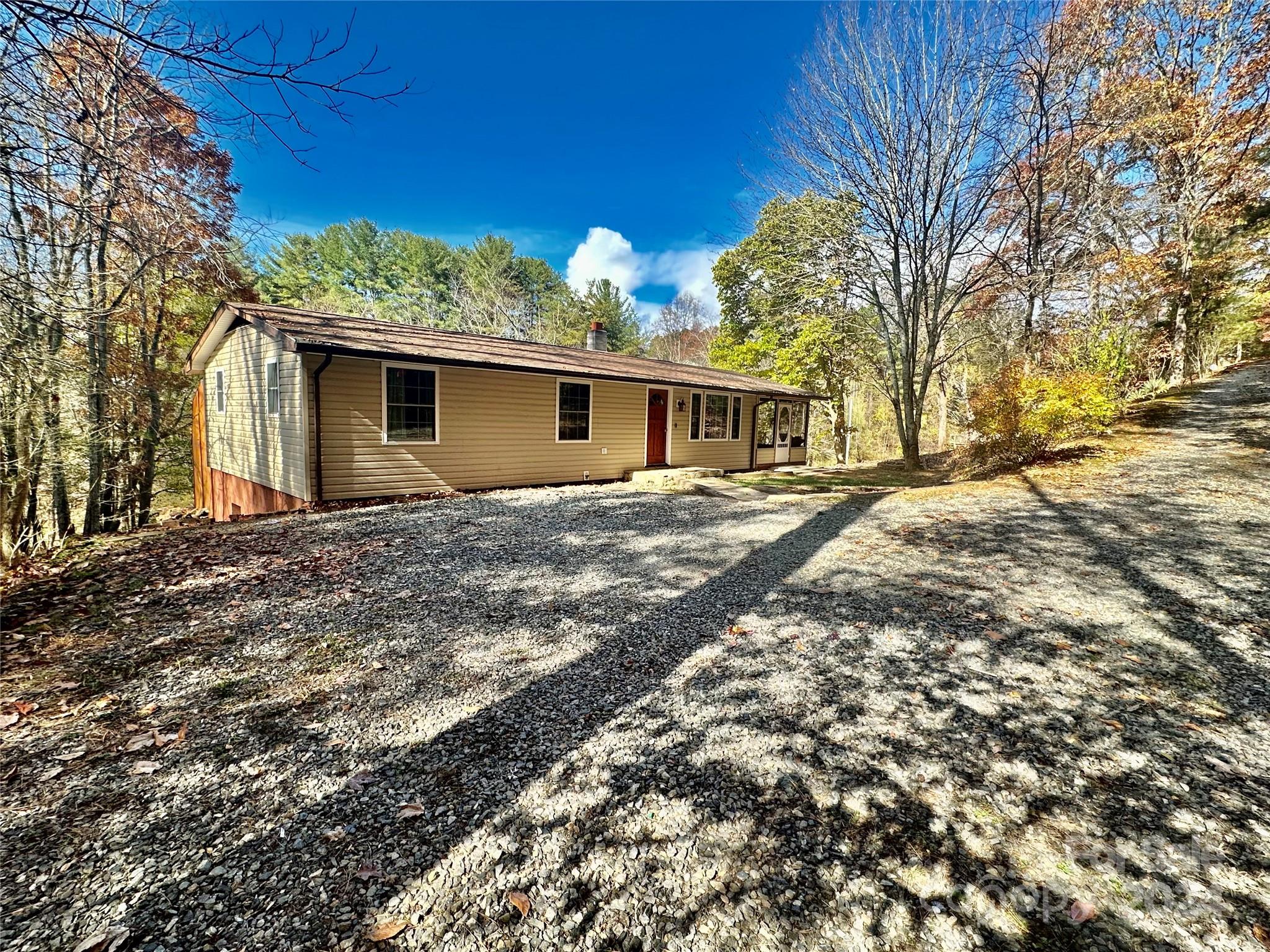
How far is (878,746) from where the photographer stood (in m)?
2.44

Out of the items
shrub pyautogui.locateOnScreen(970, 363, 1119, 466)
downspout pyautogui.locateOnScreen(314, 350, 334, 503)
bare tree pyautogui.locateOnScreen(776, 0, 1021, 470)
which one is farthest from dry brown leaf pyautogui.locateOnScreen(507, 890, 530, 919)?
bare tree pyautogui.locateOnScreen(776, 0, 1021, 470)

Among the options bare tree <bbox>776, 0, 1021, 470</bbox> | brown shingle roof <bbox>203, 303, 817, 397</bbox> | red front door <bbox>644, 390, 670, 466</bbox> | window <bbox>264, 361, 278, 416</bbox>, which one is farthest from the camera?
red front door <bbox>644, 390, 670, 466</bbox>

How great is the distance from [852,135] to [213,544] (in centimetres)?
1421

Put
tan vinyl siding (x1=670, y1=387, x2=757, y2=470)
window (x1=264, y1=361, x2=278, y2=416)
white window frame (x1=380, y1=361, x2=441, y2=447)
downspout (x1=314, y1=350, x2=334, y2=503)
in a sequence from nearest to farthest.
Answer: downspout (x1=314, y1=350, x2=334, y2=503) < white window frame (x1=380, y1=361, x2=441, y2=447) < window (x1=264, y1=361, x2=278, y2=416) < tan vinyl siding (x1=670, y1=387, x2=757, y2=470)

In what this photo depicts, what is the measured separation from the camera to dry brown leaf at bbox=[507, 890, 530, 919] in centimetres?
162

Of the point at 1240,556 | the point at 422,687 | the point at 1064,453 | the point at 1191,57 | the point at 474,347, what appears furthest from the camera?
the point at 1191,57

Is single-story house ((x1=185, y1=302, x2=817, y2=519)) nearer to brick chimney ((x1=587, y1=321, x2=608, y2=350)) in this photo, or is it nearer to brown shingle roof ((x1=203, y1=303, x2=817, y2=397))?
brown shingle roof ((x1=203, y1=303, x2=817, y2=397))

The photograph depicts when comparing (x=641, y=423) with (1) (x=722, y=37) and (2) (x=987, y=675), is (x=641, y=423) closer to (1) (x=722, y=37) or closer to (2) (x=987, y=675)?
(1) (x=722, y=37)

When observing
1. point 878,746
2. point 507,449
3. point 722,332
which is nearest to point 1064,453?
point 878,746

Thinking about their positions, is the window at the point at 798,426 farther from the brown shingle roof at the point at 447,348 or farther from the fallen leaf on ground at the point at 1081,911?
the fallen leaf on ground at the point at 1081,911

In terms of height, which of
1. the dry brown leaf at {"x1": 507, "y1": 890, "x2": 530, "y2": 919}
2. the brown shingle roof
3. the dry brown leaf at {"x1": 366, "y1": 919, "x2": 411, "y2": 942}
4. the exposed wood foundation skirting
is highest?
the brown shingle roof

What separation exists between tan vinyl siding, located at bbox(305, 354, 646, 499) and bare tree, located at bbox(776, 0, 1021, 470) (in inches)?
277

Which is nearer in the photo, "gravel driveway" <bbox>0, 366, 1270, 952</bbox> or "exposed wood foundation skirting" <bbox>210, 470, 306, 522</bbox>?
"gravel driveway" <bbox>0, 366, 1270, 952</bbox>

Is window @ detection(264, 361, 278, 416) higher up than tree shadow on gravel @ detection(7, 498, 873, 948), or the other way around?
window @ detection(264, 361, 278, 416)
